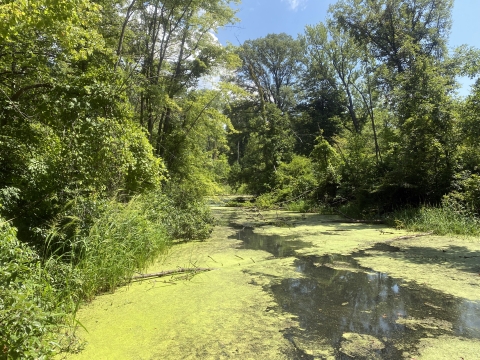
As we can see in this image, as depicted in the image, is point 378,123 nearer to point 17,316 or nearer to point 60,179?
point 60,179

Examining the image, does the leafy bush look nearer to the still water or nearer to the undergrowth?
the undergrowth

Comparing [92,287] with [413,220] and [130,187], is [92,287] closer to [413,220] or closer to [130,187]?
[130,187]

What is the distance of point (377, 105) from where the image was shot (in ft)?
55.0

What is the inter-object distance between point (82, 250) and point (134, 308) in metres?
0.88

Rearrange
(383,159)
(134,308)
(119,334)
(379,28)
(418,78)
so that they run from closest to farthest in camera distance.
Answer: (119,334) → (134,308) → (418,78) → (383,159) → (379,28)

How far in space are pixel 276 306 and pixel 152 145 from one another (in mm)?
5765

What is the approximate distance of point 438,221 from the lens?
246 inches

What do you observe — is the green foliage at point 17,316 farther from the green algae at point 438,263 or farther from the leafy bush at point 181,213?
the green algae at point 438,263

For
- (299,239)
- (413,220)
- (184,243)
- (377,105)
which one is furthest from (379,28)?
(184,243)

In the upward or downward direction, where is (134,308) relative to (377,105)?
downward

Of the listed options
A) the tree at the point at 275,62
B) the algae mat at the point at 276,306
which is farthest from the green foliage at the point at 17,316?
the tree at the point at 275,62

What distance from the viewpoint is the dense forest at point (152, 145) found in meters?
2.98

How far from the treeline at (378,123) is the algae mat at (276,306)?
2584mm

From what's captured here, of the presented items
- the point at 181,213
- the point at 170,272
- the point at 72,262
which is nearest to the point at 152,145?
the point at 181,213
